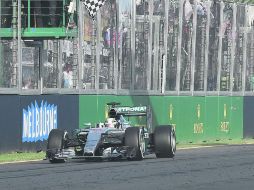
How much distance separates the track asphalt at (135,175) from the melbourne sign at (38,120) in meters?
3.83

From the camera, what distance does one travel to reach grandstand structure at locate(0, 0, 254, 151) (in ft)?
89.8

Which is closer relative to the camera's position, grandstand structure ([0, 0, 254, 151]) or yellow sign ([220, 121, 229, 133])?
grandstand structure ([0, 0, 254, 151])

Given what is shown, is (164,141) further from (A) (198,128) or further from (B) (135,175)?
(A) (198,128)

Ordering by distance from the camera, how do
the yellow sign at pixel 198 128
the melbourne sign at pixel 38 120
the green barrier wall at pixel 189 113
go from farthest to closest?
the yellow sign at pixel 198 128, the green barrier wall at pixel 189 113, the melbourne sign at pixel 38 120

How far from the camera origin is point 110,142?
2128cm

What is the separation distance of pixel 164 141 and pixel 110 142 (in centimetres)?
139

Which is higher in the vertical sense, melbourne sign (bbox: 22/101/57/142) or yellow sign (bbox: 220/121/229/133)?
melbourne sign (bbox: 22/101/57/142)

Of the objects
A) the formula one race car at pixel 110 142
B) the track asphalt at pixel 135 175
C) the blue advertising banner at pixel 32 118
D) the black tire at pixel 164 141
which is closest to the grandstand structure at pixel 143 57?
the blue advertising banner at pixel 32 118

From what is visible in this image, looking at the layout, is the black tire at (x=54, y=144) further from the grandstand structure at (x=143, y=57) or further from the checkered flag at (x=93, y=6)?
the checkered flag at (x=93, y=6)

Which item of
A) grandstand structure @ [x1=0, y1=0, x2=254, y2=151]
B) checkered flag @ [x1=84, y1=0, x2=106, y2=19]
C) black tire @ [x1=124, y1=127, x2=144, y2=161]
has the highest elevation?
checkered flag @ [x1=84, y1=0, x2=106, y2=19]

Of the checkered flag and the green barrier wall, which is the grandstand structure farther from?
the checkered flag

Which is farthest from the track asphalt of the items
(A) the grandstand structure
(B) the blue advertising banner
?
(A) the grandstand structure

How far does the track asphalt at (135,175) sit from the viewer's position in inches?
591

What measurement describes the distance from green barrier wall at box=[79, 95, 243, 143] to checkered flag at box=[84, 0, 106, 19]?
8.54 feet
